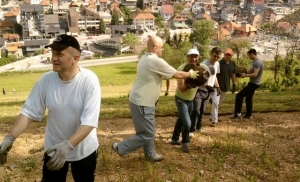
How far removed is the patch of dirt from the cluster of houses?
50.7m

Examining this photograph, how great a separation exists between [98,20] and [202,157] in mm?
71165

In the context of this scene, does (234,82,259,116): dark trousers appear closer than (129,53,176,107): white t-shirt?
No

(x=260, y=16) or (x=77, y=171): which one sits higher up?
(x=260, y=16)

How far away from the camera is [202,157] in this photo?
4.66 meters

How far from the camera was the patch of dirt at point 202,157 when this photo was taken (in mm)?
4074

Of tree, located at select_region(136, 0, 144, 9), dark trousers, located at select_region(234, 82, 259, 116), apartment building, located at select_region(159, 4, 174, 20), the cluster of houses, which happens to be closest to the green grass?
dark trousers, located at select_region(234, 82, 259, 116)

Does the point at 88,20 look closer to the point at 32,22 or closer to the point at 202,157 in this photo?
the point at 32,22

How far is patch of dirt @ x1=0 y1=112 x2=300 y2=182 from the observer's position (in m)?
4.07

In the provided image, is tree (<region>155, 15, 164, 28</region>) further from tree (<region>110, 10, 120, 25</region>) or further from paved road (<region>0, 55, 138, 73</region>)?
paved road (<region>0, 55, 138, 73</region>)

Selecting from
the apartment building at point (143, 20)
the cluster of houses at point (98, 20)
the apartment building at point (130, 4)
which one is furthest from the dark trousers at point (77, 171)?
the apartment building at point (130, 4)

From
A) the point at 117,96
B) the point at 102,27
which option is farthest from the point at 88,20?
the point at 117,96

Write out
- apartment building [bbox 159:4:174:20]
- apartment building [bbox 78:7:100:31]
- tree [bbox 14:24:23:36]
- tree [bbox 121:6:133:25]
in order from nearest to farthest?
tree [bbox 14:24:23:36]
apartment building [bbox 78:7:100:31]
tree [bbox 121:6:133:25]
apartment building [bbox 159:4:174:20]

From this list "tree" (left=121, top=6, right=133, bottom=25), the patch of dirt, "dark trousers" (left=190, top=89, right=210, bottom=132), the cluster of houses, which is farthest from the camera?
"tree" (left=121, top=6, right=133, bottom=25)

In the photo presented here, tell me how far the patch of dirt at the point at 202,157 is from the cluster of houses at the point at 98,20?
50.7m
